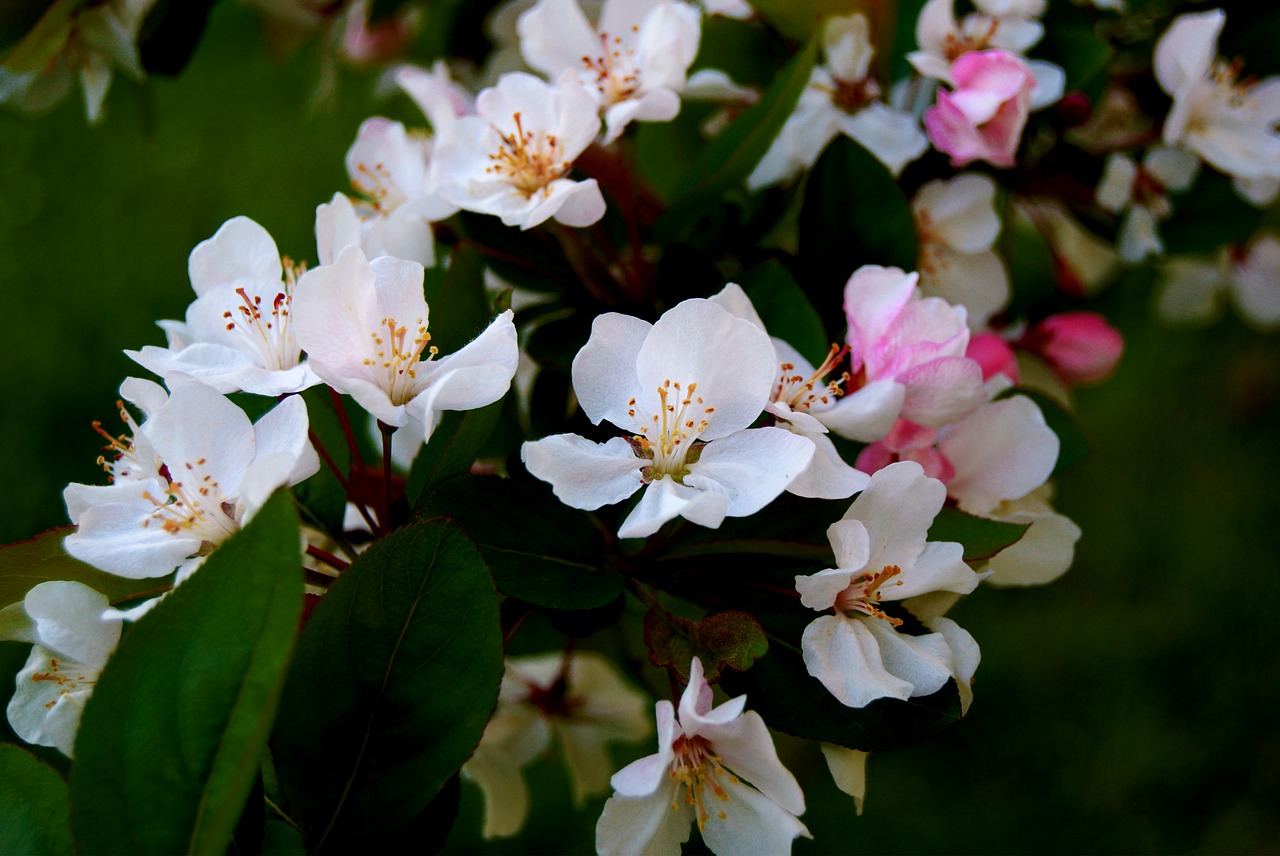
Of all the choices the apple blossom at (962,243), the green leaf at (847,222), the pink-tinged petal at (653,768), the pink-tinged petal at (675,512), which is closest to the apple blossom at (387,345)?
the pink-tinged petal at (675,512)

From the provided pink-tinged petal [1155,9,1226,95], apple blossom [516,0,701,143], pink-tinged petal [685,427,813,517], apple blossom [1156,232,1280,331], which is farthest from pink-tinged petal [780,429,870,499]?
apple blossom [1156,232,1280,331]

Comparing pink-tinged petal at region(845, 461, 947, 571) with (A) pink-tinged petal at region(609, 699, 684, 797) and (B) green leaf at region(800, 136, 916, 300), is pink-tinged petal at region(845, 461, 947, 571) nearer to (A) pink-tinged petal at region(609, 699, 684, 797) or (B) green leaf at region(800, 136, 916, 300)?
(A) pink-tinged petal at region(609, 699, 684, 797)

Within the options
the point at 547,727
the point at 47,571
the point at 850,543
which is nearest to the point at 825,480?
the point at 850,543

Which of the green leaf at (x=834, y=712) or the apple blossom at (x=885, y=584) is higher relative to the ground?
the apple blossom at (x=885, y=584)

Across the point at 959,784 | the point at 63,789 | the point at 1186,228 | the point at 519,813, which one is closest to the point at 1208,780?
the point at 959,784

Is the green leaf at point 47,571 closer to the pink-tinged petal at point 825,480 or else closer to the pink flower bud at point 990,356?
the pink-tinged petal at point 825,480

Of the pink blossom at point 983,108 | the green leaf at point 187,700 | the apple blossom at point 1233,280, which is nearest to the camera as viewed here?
the green leaf at point 187,700

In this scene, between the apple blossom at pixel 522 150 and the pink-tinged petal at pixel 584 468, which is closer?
the pink-tinged petal at pixel 584 468
